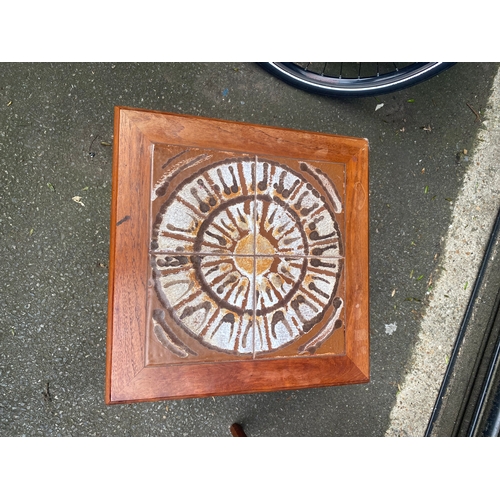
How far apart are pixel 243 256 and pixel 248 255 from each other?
18 mm

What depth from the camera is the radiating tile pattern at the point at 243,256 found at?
1375mm

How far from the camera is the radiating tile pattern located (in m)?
1.38

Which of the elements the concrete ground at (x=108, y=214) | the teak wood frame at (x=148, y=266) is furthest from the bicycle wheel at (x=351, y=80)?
the teak wood frame at (x=148, y=266)

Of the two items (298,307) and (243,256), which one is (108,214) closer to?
(243,256)

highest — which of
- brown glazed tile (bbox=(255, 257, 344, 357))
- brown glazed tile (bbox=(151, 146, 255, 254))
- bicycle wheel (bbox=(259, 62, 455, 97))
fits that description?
bicycle wheel (bbox=(259, 62, 455, 97))

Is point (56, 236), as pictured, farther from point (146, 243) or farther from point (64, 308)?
point (146, 243)

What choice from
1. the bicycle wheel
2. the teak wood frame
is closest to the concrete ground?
the bicycle wheel

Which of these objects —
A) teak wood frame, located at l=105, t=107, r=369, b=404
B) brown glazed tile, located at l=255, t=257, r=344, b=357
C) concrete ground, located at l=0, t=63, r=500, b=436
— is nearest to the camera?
teak wood frame, located at l=105, t=107, r=369, b=404

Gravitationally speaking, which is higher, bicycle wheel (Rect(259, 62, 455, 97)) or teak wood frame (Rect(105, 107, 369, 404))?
bicycle wheel (Rect(259, 62, 455, 97))

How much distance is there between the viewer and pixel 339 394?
87.2 inches

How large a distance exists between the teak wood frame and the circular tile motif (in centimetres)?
5

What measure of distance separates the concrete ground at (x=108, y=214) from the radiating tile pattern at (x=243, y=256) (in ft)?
2.44

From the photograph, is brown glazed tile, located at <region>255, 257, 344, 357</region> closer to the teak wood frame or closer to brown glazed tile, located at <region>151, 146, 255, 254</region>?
the teak wood frame

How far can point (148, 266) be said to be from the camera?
1.35 meters
